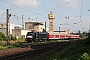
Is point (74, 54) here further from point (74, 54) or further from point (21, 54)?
point (21, 54)

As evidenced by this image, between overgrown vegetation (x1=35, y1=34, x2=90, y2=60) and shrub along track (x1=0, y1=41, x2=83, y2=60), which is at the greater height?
overgrown vegetation (x1=35, y1=34, x2=90, y2=60)

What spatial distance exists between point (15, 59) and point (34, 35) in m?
41.3

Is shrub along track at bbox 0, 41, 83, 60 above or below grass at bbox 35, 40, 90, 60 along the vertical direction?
below

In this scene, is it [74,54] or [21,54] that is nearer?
[74,54]

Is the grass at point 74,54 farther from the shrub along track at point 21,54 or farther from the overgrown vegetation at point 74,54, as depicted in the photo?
the shrub along track at point 21,54

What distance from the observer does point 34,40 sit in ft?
205

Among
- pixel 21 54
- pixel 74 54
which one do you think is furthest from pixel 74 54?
pixel 21 54

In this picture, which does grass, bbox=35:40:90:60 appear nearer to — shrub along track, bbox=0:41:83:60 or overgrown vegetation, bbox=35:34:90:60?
overgrown vegetation, bbox=35:34:90:60

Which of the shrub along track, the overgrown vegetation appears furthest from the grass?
the shrub along track

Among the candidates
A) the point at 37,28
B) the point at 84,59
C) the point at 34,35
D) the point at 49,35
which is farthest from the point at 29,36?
the point at 37,28

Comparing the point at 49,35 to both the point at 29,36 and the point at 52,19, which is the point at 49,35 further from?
the point at 52,19

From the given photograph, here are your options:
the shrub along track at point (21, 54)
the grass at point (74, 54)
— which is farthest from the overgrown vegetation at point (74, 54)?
the shrub along track at point (21, 54)

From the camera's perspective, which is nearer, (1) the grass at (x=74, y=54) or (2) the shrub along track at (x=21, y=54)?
(1) the grass at (x=74, y=54)

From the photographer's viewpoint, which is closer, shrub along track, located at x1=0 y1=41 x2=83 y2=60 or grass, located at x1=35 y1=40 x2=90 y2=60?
grass, located at x1=35 y1=40 x2=90 y2=60
